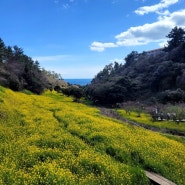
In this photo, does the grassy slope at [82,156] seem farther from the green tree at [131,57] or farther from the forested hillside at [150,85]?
the green tree at [131,57]

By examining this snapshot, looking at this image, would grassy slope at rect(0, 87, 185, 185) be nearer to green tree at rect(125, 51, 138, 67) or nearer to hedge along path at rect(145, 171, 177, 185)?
hedge along path at rect(145, 171, 177, 185)

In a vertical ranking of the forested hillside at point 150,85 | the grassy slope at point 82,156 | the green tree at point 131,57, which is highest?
the green tree at point 131,57

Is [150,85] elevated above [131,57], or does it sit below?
below

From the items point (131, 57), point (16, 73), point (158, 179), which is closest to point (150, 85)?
point (16, 73)

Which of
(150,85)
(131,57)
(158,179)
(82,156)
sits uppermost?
(131,57)

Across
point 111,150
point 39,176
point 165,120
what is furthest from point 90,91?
point 39,176

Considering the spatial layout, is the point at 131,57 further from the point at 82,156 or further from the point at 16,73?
the point at 82,156

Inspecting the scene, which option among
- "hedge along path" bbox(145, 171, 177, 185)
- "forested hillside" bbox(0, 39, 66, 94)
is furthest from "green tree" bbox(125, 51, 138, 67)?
"hedge along path" bbox(145, 171, 177, 185)

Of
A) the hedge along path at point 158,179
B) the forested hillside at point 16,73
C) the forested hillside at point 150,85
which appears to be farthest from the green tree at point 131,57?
the hedge along path at point 158,179

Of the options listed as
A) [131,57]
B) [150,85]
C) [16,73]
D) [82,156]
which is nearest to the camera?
[82,156]

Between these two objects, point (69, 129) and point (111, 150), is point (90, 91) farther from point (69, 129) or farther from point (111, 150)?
point (111, 150)

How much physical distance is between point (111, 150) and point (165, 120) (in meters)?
24.7

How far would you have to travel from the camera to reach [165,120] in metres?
42.9

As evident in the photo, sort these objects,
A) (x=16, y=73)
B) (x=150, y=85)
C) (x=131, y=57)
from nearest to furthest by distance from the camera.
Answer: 1. (x=16, y=73)
2. (x=150, y=85)
3. (x=131, y=57)
